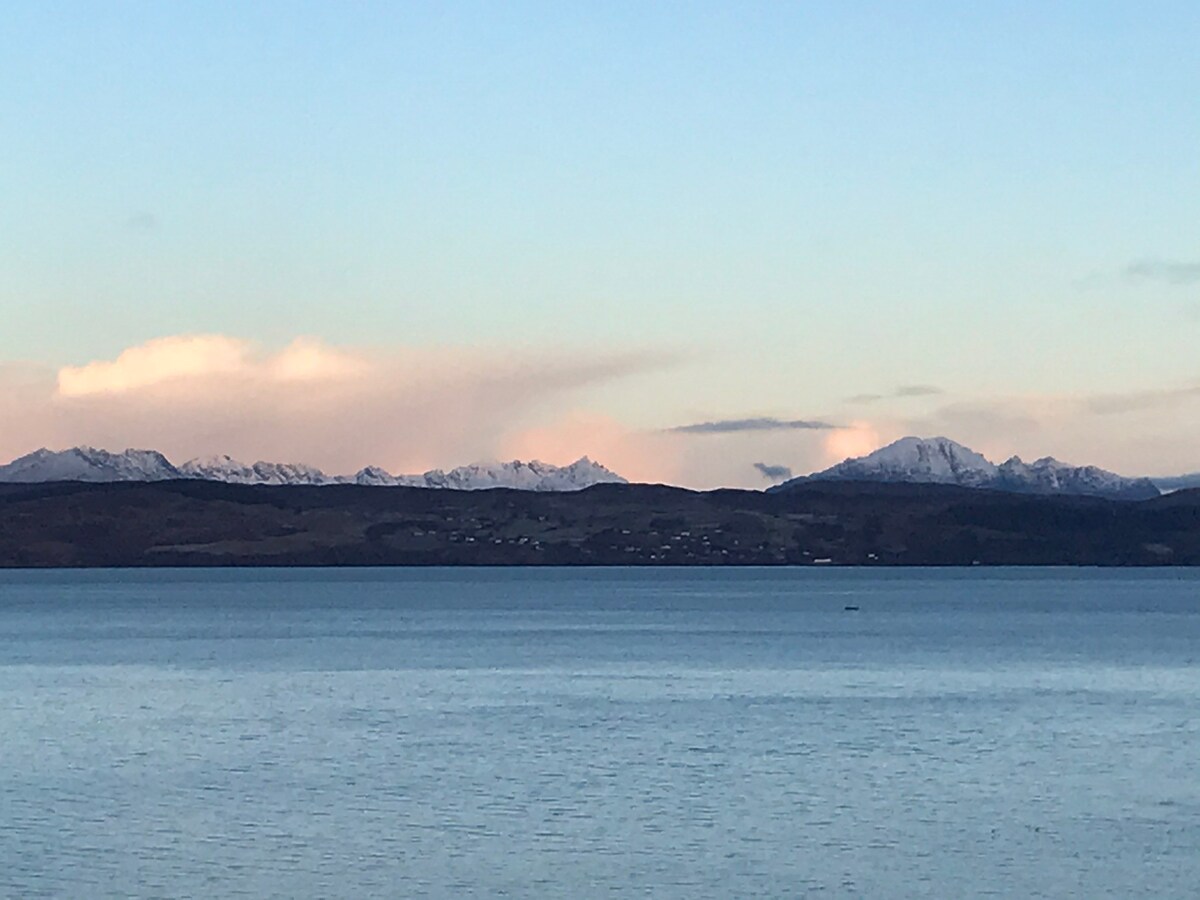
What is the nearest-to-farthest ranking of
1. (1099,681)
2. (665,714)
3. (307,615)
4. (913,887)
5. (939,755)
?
(913,887) → (939,755) → (665,714) → (1099,681) → (307,615)

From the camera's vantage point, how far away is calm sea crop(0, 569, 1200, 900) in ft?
119

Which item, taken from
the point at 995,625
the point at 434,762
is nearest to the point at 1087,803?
the point at 434,762

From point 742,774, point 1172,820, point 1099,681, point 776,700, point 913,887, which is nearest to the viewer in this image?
point 913,887

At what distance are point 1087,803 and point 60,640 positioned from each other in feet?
317

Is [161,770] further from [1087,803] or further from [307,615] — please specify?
[307,615]

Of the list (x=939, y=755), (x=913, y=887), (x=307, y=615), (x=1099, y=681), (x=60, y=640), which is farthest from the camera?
(x=307, y=615)

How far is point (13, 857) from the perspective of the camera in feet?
125

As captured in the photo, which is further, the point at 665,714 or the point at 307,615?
the point at 307,615

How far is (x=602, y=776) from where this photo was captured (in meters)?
49.4

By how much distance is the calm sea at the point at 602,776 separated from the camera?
3641 centimetres

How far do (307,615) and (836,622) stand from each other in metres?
51.3

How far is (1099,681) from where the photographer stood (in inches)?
3300

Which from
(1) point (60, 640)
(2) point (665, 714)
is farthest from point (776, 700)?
(1) point (60, 640)

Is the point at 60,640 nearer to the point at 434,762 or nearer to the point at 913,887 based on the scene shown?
the point at 434,762
